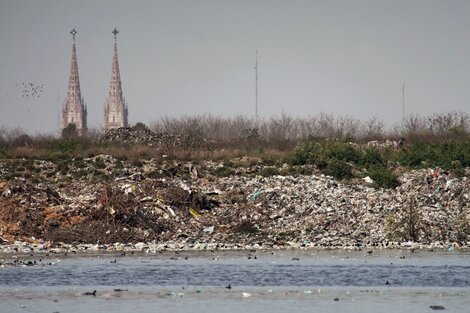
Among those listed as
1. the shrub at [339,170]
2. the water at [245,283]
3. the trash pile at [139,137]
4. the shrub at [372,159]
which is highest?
the trash pile at [139,137]

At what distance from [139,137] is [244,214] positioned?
23.6 metres

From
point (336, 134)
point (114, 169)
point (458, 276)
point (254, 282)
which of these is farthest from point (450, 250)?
point (336, 134)

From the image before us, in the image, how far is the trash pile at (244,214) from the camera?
1446 inches

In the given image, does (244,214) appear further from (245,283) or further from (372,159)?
(245,283)

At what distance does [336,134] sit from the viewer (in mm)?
63531

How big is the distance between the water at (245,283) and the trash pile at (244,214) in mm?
3144

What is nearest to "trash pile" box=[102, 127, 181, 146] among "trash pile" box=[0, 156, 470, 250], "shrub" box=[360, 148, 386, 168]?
"shrub" box=[360, 148, 386, 168]

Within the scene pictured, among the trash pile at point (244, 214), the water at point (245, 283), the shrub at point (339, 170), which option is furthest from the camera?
the shrub at point (339, 170)

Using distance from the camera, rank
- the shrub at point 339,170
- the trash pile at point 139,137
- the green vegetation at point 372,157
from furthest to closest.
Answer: the trash pile at point 139,137 < the green vegetation at point 372,157 < the shrub at point 339,170

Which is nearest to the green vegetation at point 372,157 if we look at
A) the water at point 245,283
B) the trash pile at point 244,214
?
the trash pile at point 244,214

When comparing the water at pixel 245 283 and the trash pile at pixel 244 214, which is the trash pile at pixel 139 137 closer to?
the trash pile at pixel 244 214

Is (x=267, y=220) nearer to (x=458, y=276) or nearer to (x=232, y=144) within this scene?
(x=458, y=276)

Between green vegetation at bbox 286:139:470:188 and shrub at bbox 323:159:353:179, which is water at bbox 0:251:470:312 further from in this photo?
green vegetation at bbox 286:139:470:188

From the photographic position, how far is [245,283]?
84.3 ft
